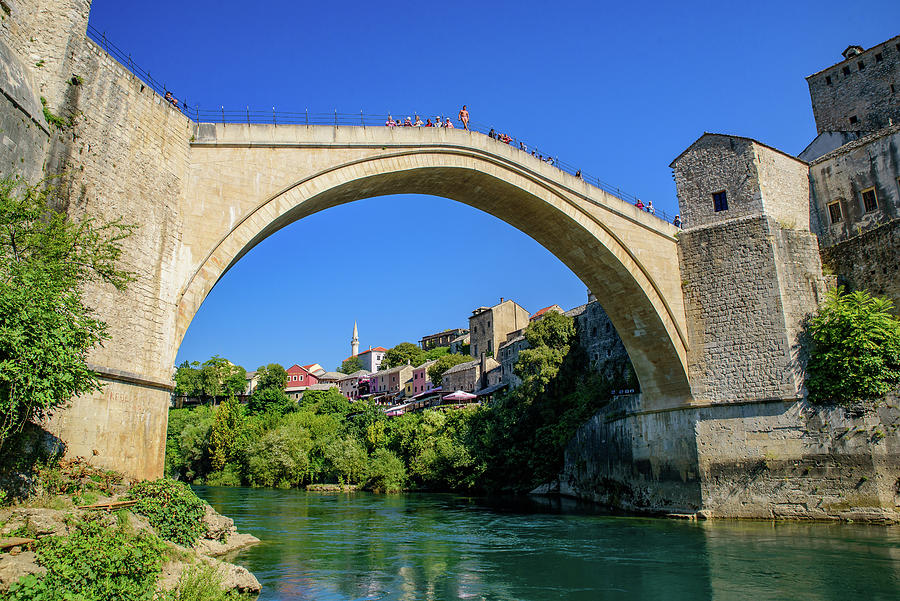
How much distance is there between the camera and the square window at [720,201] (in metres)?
16.2

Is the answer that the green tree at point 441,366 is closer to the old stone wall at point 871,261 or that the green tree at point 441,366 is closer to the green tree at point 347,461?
the green tree at point 347,461

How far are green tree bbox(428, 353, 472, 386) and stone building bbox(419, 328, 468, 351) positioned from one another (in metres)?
13.5

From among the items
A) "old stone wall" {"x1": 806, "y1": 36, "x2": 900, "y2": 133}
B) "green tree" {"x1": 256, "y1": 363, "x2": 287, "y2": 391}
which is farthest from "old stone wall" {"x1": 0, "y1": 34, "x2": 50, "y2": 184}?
"green tree" {"x1": 256, "y1": 363, "x2": 287, "y2": 391}

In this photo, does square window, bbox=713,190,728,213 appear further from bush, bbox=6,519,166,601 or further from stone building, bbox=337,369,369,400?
stone building, bbox=337,369,369,400

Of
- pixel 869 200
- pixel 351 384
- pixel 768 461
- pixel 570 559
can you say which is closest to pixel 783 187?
pixel 869 200

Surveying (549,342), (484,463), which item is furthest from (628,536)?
(549,342)

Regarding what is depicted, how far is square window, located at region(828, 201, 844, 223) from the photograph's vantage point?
54.9 feet

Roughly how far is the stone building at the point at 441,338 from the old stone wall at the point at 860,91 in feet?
145

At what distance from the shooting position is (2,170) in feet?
25.4

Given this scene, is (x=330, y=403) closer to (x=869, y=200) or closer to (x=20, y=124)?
(x=869, y=200)

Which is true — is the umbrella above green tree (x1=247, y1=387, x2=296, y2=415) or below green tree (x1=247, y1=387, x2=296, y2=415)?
below

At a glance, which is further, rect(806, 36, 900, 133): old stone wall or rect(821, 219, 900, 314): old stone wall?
rect(806, 36, 900, 133): old stone wall

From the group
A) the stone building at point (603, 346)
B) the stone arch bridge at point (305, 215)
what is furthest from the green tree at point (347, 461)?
the stone arch bridge at point (305, 215)

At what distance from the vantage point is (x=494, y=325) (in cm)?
4706
